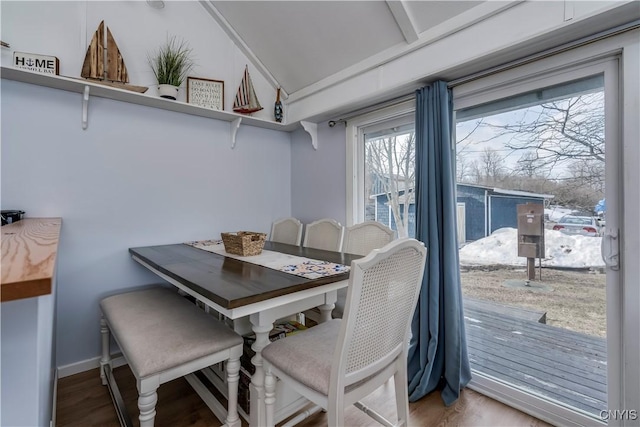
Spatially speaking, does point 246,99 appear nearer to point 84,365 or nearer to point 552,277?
point 84,365

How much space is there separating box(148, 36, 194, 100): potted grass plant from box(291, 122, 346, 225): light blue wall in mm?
1182

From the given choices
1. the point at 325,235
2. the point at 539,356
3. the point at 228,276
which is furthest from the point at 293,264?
the point at 539,356

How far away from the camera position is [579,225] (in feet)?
5.03

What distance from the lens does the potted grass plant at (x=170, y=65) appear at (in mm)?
2191

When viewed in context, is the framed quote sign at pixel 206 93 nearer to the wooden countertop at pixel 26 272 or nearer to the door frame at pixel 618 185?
the wooden countertop at pixel 26 272

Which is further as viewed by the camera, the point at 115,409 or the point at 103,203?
the point at 103,203

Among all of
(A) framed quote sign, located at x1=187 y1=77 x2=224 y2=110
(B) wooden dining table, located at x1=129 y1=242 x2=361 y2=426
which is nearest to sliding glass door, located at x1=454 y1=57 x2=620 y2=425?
(B) wooden dining table, located at x1=129 y1=242 x2=361 y2=426

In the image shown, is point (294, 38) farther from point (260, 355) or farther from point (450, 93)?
point (260, 355)

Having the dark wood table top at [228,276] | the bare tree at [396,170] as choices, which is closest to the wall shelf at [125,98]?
the bare tree at [396,170]

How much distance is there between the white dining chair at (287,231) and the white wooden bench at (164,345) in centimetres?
107

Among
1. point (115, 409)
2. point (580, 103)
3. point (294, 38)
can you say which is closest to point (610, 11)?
point (580, 103)

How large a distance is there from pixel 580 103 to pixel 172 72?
2.55 metres

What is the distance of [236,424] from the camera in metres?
1.38

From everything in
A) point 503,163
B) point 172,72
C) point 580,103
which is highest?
point 172,72
